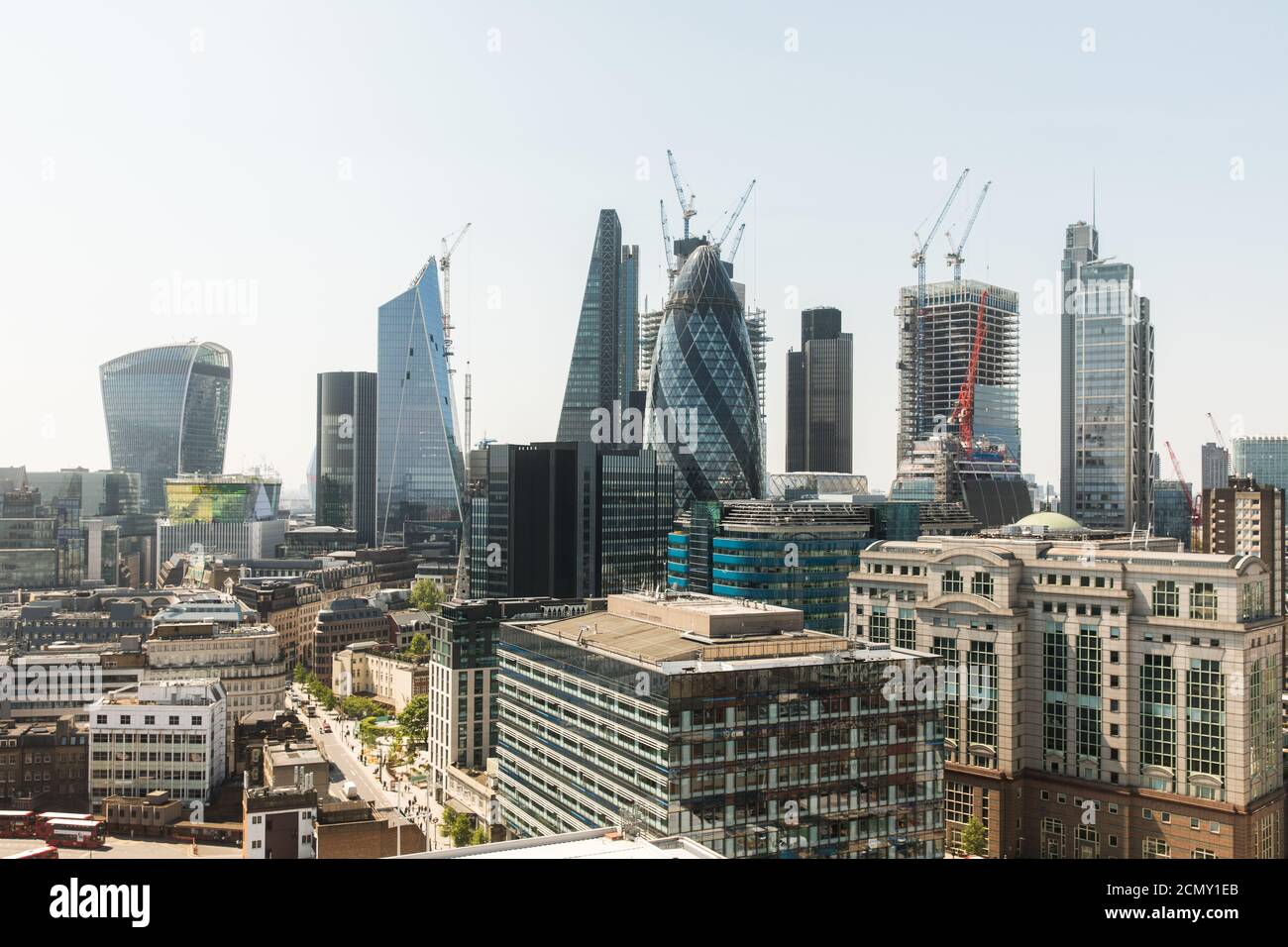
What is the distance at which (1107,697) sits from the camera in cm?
3784

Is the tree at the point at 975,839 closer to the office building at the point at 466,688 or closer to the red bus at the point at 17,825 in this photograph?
the office building at the point at 466,688

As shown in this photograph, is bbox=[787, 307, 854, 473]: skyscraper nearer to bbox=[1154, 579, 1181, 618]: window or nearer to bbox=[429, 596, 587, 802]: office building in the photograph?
bbox=[429, 596, 587, 802]: office building

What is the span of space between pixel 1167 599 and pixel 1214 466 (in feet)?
317

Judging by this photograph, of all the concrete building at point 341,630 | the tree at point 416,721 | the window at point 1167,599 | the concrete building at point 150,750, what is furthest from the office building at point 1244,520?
the concrete building at point 150,750

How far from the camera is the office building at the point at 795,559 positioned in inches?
2581

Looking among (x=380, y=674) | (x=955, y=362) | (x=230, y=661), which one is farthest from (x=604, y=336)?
(x=230, y=661)

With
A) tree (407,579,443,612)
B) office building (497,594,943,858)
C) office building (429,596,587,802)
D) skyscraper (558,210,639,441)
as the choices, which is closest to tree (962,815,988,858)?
office building (497,594,943,858)

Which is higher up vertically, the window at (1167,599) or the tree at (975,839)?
the window at (1167,599)

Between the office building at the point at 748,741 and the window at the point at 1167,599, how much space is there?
35.1 ft

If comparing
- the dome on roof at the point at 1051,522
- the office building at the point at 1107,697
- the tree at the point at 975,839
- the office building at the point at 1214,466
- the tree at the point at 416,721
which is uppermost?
the office building at the point at 1214,466

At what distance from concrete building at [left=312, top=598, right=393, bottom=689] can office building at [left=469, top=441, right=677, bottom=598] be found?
1018 centimetres

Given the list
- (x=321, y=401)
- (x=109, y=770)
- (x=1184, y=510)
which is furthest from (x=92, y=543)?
(x=1184, y=510)

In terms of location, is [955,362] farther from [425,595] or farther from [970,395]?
[425,595]
